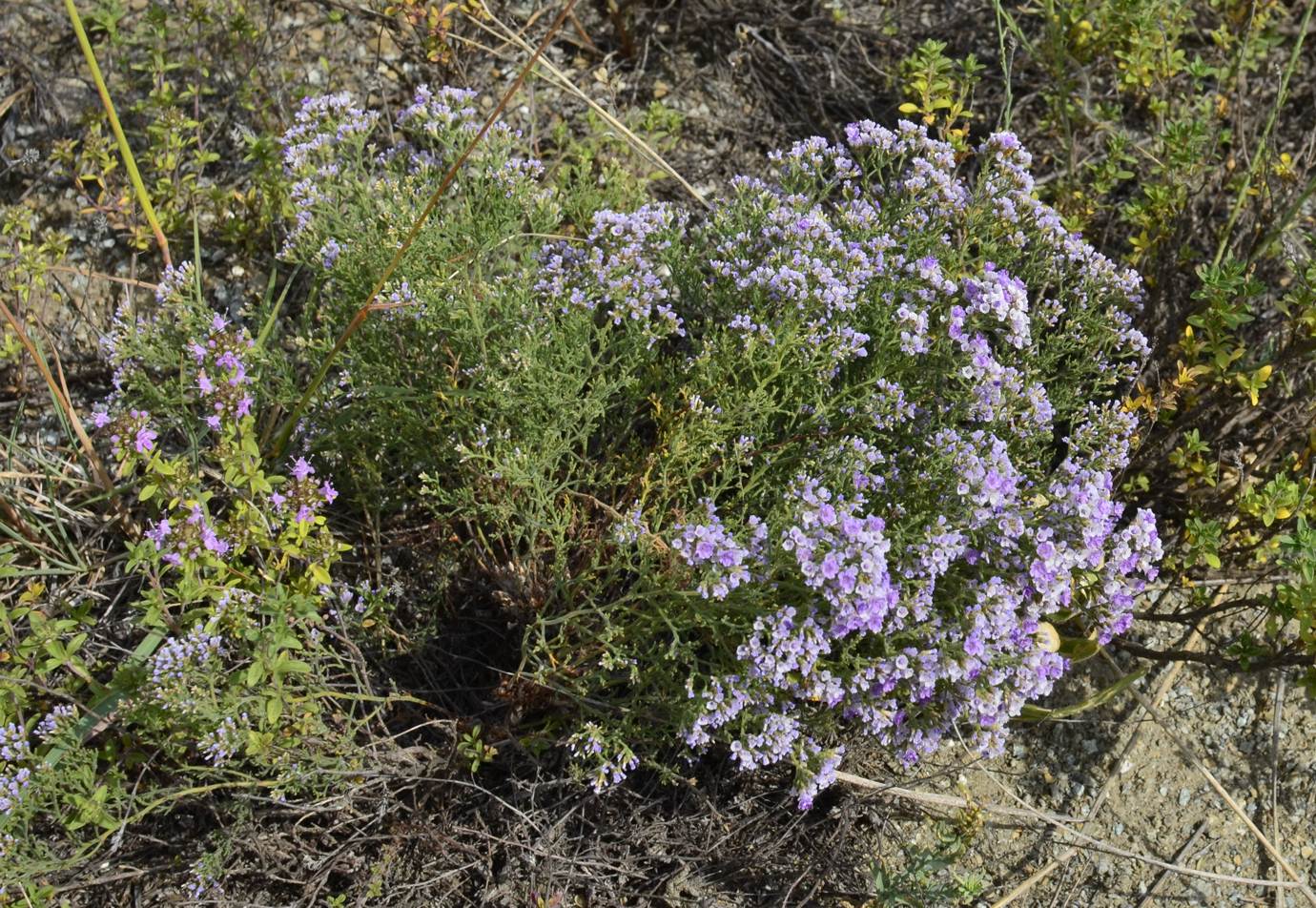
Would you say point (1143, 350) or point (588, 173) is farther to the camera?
point (588, 173)

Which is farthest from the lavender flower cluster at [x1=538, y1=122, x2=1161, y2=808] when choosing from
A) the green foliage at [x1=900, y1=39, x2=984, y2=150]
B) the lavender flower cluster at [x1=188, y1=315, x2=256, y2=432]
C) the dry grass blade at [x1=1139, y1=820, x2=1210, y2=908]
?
the lavender flower cluster at [x1=188, y1=315, x2=256, y2=432]

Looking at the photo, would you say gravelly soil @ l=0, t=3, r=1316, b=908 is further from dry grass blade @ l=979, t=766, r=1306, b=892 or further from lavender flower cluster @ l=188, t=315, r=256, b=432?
lavender flower cluster @ l=188, t=315, r=256, b=432

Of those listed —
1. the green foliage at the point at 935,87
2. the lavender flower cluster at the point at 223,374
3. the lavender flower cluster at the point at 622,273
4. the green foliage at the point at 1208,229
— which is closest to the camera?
the lavender flower cluster at the point at 223,374

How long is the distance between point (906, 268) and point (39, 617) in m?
2.54

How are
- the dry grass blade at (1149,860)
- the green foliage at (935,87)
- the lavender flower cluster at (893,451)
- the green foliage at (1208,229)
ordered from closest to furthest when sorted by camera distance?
the lavender flower cluster at (893,451) < the dry grass blade at (1149,860) < the green foliage at (1208,229) < the green foliage at (935,87)

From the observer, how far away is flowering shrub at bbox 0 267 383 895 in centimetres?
271

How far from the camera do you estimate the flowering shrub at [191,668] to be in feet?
8.88

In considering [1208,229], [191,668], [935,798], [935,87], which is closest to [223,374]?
[191,668]

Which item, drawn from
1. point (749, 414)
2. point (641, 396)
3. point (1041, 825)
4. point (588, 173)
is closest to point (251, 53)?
point (588, 173)

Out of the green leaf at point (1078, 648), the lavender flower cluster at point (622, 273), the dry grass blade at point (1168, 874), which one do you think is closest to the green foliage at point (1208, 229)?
the green leaf at point (1078, 648)

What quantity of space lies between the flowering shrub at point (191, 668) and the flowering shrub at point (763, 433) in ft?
1.25

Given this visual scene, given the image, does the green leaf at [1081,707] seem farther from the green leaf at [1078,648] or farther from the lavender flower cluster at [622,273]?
the lavender flower cluster at [622,273]

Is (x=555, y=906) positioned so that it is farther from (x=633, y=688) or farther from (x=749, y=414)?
(x=749, y=414)

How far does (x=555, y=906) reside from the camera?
10.0ft
